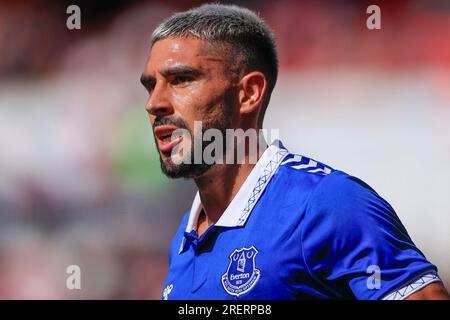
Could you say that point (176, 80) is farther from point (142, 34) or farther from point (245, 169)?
point (142, 34)

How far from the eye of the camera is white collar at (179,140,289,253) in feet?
8.95

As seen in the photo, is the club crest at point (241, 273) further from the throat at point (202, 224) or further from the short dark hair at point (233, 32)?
the short dark hair at point (233, 32)

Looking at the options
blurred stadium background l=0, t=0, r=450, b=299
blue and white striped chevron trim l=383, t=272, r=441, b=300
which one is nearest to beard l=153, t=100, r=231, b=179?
blue and white striped chevron trim l=383, t=272, r=441, b=300

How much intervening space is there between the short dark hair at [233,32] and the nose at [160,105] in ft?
0.81

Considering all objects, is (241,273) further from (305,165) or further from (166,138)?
(166,138)

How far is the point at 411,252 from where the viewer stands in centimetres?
234

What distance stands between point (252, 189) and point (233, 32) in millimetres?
637

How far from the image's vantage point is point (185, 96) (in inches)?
109

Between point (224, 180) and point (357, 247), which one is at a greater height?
point (224, 180)

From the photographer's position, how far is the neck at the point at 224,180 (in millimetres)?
2871

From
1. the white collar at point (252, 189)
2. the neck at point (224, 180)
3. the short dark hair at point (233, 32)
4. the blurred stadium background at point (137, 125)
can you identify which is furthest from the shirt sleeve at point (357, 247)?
the blurred stadium background at point (137, 125)

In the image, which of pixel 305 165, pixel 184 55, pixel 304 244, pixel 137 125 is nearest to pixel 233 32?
pixel 184 55

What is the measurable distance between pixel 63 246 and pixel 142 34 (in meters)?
1.73

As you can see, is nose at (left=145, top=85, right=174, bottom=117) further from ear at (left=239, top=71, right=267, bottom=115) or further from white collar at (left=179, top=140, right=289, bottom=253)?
white collar at (left=179, top=140, right=289, bottom=253)
